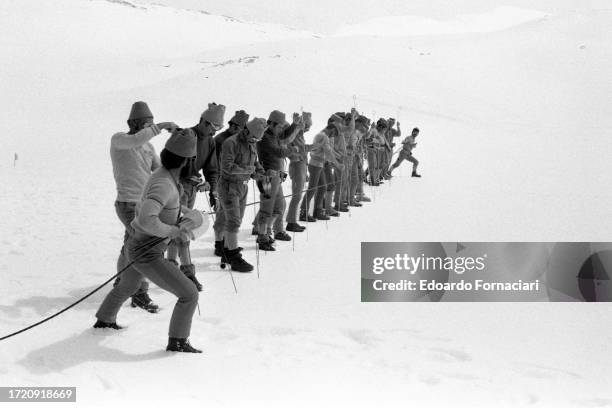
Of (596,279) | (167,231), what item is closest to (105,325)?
(167,231)

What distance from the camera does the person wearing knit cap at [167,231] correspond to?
4.27 metres

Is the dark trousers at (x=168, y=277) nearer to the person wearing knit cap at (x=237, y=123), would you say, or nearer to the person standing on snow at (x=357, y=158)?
the person wearing knit cap at (x=237, y=123)

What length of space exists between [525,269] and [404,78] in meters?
26.1

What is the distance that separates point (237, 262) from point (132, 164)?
1941 millimetres

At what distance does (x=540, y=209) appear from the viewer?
1049cm

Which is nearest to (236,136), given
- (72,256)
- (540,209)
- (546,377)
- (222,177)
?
(222,177)

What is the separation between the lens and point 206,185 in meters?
6.12

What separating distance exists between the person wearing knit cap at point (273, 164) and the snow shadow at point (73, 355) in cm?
324

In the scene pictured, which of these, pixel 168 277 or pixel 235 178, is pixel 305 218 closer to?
pixel 235 178

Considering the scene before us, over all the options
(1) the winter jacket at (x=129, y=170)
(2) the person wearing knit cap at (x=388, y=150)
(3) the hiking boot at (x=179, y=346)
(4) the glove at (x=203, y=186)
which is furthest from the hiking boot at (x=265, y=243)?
(2) the person wearing knit cap at (x=388, y=150)
